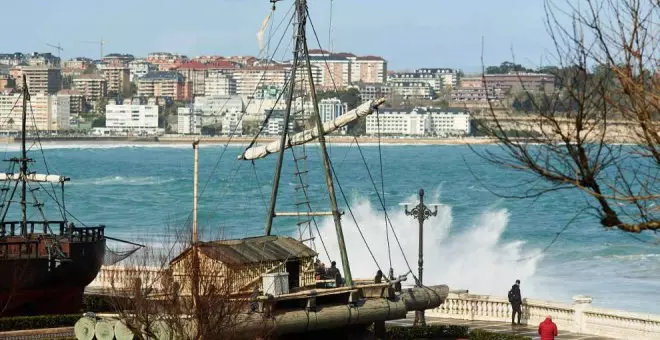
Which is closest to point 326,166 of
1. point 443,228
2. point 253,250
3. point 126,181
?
point 253,250

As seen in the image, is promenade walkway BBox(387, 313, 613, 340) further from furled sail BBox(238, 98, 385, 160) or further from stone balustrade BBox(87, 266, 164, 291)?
stone balustrade BBox(87, 266, 164, 291)

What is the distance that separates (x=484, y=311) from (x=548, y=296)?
17.7m

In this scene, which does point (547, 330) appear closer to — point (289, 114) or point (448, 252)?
point (289, 114)

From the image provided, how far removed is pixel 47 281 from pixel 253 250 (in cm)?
737

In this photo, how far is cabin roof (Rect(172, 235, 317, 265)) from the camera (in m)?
29.0

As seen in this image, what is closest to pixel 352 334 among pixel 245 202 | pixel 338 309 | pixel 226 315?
pixel 338 309

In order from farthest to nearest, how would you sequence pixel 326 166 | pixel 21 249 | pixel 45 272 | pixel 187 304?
pixel 45 272, pixel 21 249, pixel 326 166, pixel 187 304

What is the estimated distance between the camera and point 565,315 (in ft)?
116

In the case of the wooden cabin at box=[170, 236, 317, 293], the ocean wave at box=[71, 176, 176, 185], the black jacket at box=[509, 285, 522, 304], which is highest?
the wooden cabin at box=[170, 236, 317, 293]

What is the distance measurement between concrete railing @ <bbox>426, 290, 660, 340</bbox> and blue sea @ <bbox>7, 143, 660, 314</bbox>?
219 cm

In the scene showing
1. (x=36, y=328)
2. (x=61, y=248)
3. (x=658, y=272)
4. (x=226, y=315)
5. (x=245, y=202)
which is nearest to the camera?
(x=226, y=315)

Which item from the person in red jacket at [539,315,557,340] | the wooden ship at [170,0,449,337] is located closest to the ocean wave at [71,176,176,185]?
the wooden ship at [170,0,449,337]

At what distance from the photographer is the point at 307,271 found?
3078cm

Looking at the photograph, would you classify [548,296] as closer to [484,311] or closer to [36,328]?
[484,311]
